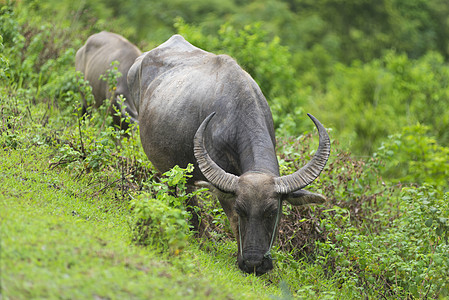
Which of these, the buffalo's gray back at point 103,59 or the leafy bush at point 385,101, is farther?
the leafy bush at point 385,101

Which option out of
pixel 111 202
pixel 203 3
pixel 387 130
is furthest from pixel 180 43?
pixel 203 3

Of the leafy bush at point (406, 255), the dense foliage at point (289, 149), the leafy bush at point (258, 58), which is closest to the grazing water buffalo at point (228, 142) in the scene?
the dense foliage at point (289, 149)

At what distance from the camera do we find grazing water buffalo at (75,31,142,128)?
35.6 feet

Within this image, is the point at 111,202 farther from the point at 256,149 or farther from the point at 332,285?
the point at 332,285

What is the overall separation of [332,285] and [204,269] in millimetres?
2062

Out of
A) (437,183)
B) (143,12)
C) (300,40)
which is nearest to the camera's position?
(437,183)

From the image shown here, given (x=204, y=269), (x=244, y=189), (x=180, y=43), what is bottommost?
(x=204, y=269)

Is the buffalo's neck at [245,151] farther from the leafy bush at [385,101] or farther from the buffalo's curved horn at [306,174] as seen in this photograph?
the leafy bush at [385,101]

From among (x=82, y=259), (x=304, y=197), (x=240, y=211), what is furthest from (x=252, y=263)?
(x=82, y=259)

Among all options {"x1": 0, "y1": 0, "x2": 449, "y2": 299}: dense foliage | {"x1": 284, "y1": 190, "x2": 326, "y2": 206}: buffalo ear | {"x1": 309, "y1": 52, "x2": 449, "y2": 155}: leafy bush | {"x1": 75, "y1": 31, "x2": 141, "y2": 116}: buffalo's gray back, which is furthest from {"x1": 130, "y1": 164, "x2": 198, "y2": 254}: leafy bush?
{"x1": 309, "y1": 52, "x2": 449, "y2": 155}: leafy bush

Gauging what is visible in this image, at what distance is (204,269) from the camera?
594cm

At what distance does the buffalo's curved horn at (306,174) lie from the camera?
6.24 meters

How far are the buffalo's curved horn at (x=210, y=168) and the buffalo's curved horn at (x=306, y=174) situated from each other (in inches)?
20.6

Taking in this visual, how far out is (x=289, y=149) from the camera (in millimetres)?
8812
